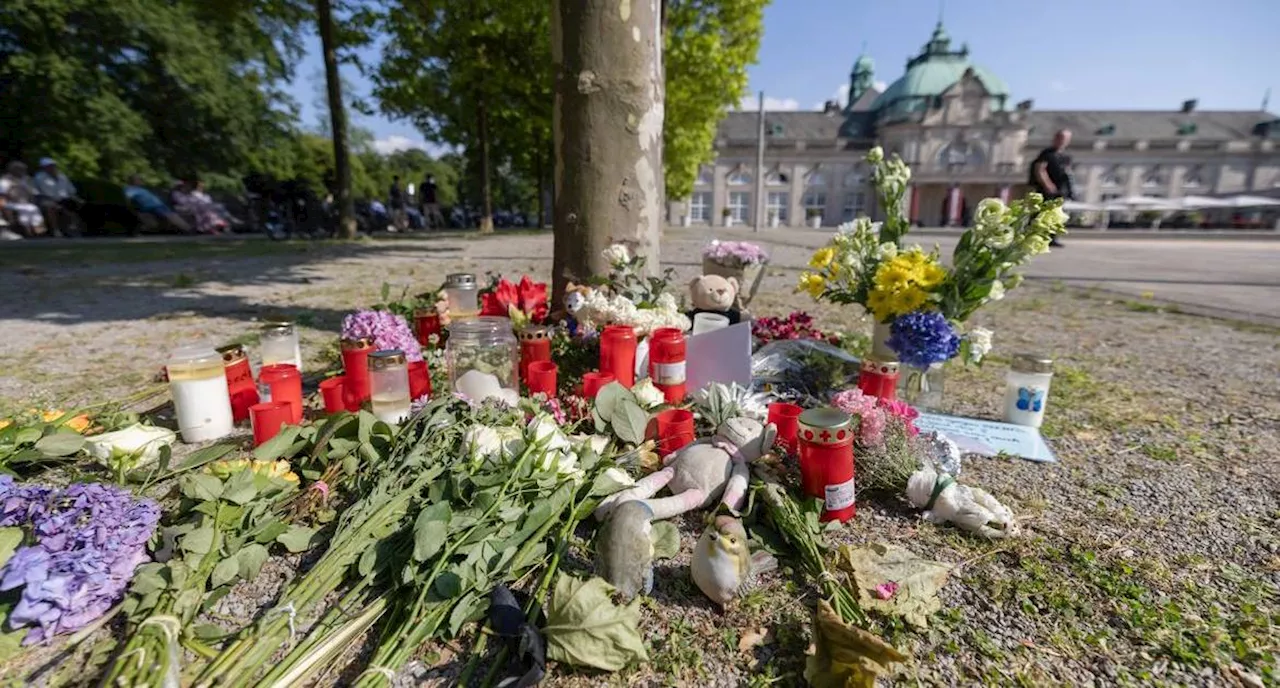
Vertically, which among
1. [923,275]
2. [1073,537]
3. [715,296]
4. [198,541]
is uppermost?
[923,275]

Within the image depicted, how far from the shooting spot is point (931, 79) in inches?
2131

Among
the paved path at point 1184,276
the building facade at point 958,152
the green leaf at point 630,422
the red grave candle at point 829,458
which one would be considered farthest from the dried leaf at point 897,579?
the building facade at point 958,152

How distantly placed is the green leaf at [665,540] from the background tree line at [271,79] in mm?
7592

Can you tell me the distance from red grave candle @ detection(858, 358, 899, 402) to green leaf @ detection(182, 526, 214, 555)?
2.22 metres

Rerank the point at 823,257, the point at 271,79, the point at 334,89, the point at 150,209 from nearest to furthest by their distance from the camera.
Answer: the point at 823,257, the point at 334,89, the point at 150,209, the point at 271,79

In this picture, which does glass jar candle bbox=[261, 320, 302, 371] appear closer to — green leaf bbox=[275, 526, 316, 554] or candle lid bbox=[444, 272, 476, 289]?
candle lid bbox=[444, 272, 476, 289]

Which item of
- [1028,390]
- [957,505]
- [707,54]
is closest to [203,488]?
[957,505]

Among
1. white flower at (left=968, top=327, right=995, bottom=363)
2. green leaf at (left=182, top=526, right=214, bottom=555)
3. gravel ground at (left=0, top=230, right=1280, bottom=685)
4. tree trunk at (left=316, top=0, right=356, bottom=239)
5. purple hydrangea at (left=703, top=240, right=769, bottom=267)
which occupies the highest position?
tree trunk at (left=316, top=0, right=356, bottom=239)

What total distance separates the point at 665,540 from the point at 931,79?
6445cm

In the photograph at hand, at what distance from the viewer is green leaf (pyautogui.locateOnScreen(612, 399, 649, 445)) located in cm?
206

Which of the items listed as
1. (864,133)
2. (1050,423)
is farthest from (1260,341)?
(864,133)

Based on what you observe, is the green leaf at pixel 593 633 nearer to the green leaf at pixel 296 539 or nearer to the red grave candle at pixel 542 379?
the green leaf at pixel 296 539

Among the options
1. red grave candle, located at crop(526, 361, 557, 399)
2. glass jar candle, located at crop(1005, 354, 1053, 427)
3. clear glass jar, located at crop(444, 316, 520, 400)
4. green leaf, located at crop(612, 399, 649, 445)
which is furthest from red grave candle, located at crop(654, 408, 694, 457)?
glass jar candle, located at crop(1005, 354, 1053, 427)

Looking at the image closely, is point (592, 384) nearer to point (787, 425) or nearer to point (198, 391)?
point (787, 425)
